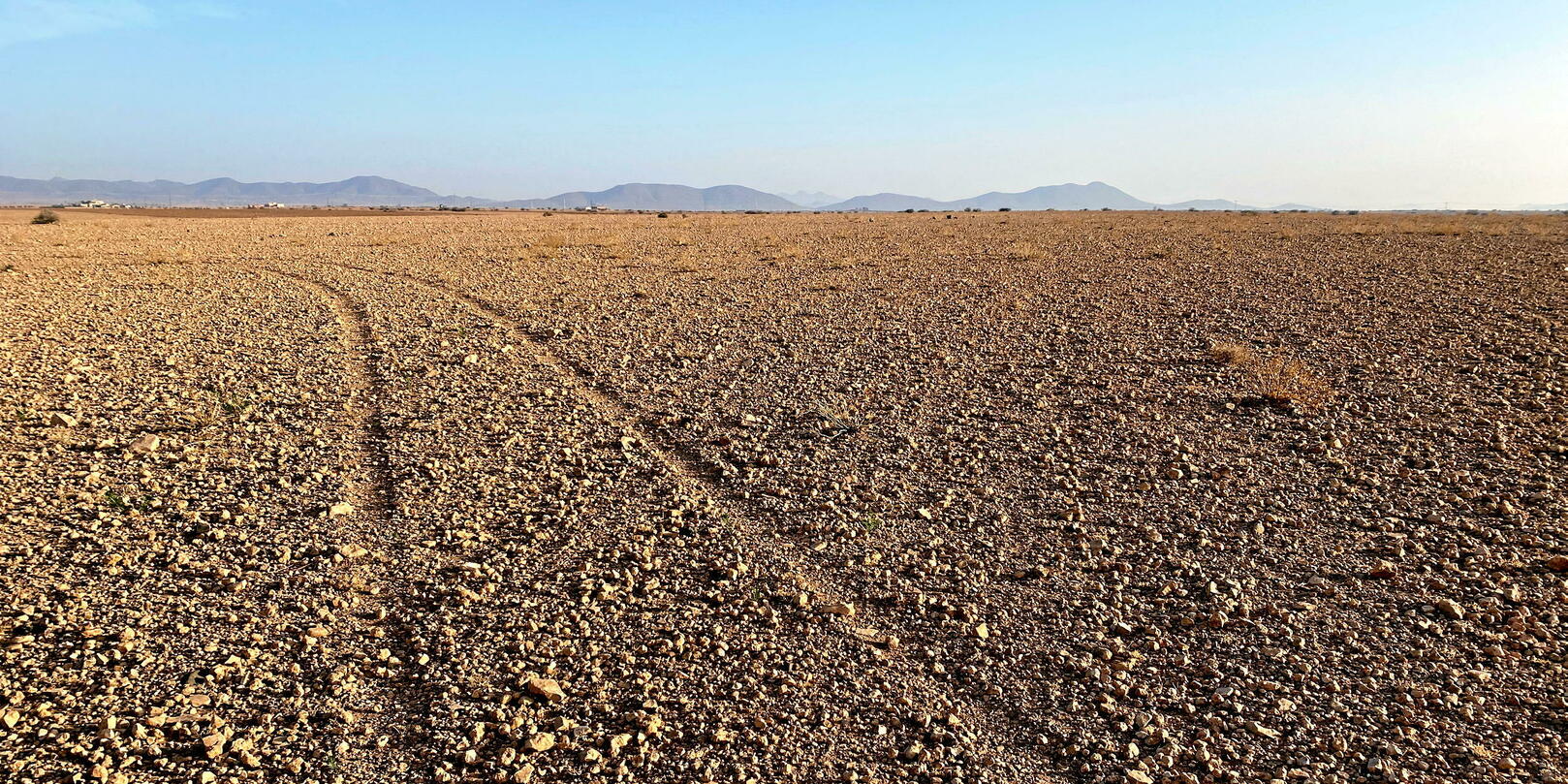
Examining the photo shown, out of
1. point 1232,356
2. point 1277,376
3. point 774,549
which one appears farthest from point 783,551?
point 1232,356

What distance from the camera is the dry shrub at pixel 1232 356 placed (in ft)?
30.4

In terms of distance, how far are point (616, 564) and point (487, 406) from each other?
344 cm

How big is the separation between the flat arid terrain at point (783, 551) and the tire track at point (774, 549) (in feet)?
0.10

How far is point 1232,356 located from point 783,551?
21.1 feet

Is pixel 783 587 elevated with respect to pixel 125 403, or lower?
lower

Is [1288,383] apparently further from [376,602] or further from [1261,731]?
[376,602]

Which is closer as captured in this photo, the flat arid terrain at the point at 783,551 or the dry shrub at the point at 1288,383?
the flat arid terrain at the point at 783,551

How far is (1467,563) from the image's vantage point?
195 inches

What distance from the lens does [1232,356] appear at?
367 inches

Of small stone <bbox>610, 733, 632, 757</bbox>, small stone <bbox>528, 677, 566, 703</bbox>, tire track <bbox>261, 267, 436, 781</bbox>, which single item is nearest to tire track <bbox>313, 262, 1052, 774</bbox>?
small stone <bbox>610, 733, 632, 757</bbox>

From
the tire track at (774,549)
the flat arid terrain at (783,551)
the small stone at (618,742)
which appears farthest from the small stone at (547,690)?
the tire track at (774,549)

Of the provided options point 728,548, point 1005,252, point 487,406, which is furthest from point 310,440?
point 1005,252

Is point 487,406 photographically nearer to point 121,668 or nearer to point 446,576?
point 446,576

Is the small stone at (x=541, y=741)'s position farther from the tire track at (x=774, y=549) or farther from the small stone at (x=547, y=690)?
the tire track at (x=774, y=549)
